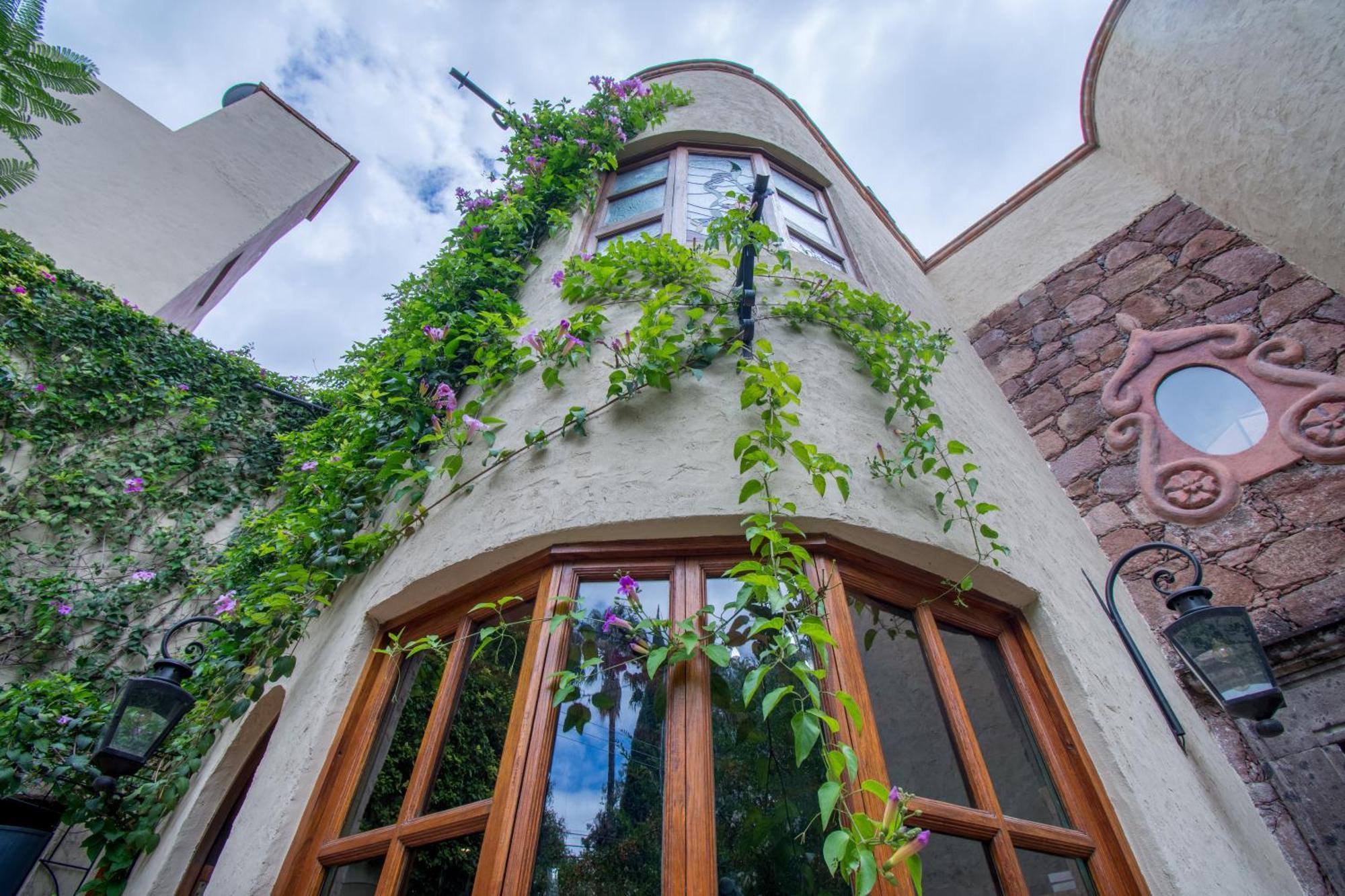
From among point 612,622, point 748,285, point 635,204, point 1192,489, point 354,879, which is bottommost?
point 354,879

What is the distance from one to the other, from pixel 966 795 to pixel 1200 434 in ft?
7.25

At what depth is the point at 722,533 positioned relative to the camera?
5.01 feet

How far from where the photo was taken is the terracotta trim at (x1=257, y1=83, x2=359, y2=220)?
862 cm

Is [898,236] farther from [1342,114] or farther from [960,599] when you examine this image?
[960,599]

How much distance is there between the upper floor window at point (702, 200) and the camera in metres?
3.11

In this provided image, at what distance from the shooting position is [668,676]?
131 centimetres

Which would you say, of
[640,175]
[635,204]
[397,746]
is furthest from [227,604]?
[640,175]

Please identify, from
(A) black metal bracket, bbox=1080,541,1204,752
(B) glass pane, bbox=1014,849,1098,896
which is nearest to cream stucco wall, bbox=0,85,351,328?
(B) glass pane, bbox=1014,849,1098,896

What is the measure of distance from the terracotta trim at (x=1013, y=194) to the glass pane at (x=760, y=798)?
4019mm

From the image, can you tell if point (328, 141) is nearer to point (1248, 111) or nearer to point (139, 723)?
point (139, 723)

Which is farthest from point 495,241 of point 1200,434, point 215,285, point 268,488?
point 215,285

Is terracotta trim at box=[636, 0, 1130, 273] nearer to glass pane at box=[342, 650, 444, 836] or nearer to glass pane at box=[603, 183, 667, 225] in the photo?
glass pane at box=[603, 183, 667, 225]

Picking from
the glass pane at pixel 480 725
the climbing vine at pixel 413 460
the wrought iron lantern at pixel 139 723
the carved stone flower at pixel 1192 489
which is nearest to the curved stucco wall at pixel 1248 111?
the carved stone flower at pixel 1192 489

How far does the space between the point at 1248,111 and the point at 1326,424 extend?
1597 millimetres
